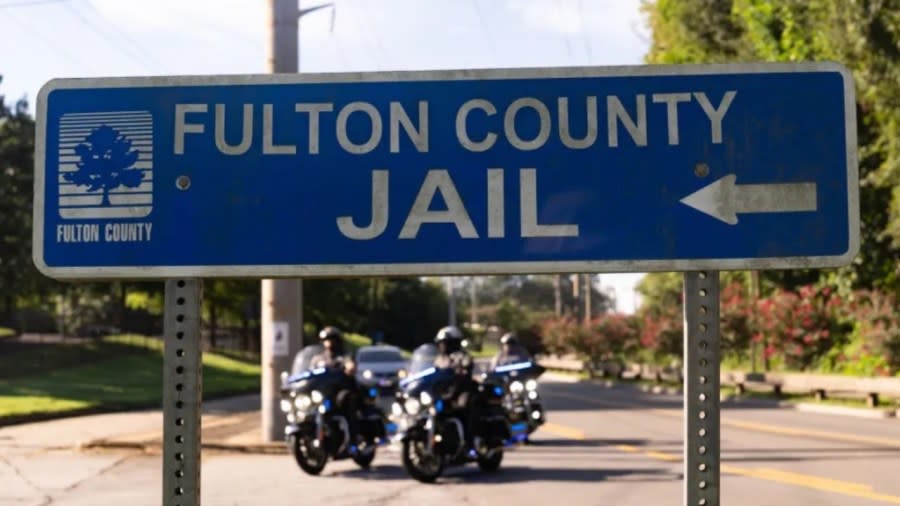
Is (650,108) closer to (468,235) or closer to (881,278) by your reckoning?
(468,235)

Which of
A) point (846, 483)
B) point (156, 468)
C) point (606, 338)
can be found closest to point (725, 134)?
point (846, 483)

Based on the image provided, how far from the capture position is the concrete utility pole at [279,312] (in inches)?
722

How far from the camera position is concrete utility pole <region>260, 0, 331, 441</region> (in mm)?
18344

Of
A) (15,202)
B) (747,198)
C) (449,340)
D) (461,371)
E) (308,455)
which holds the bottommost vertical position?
(308,455)

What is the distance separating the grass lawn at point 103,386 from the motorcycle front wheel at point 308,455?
31.5 feet

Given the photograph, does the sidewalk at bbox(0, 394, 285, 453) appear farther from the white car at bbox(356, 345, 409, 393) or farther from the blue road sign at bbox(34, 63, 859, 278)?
the blue road sign at bbox(34, 63, 859, 278)

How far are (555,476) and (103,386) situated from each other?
75.6ft

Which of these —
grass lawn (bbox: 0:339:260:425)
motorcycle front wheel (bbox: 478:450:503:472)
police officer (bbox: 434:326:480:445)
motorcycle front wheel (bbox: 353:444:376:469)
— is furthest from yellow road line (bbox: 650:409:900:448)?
grass lawn (bbox: 0:339:260:425)

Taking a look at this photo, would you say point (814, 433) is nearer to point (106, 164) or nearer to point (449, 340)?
point (449, 340)

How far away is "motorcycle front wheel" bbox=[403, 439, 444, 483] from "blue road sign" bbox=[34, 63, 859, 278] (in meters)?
10.7

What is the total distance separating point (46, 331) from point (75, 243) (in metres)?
75.9

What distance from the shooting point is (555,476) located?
13867mm

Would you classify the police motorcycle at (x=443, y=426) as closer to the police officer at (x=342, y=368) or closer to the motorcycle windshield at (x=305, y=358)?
the police officer at (x=342, y=368)

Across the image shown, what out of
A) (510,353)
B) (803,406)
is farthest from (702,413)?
(803,406)
